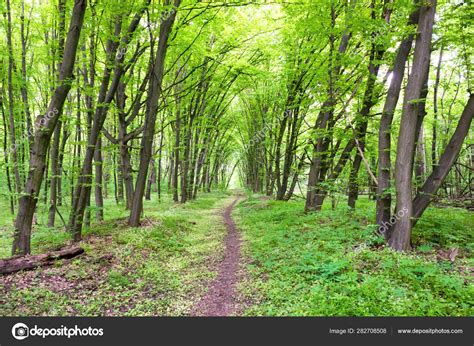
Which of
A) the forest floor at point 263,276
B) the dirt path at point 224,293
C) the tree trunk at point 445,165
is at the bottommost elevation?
the dirt path at point 224,293

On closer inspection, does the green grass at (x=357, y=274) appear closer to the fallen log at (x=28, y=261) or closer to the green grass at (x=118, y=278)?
the green grass at (x=118, y=278)

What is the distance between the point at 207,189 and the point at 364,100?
30573 mm

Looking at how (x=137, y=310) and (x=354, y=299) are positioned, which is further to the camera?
(x=137, y=310)

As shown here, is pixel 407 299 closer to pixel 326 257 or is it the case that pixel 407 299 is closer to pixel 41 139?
pixel 326 257

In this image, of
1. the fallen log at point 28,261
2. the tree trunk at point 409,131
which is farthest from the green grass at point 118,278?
the tree trunk at point 409,131

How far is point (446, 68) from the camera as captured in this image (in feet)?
62.6

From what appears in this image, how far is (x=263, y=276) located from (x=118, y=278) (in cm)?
324

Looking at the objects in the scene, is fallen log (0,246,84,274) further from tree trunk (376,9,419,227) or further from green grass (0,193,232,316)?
tree trunk (376,9,419,227)

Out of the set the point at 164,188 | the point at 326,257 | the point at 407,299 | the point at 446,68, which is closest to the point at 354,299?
the point at 407,299

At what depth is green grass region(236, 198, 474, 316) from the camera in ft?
14.3

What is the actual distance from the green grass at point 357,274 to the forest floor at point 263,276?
2 centimetres

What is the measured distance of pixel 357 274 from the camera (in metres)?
5.50

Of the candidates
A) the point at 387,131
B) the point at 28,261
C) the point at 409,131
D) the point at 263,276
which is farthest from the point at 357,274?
the point at 28,261

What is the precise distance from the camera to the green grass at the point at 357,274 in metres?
4.36
